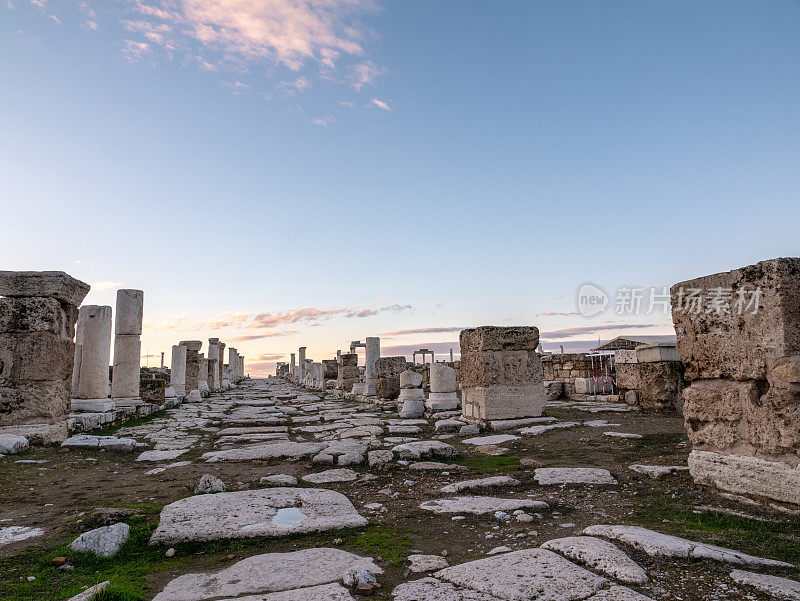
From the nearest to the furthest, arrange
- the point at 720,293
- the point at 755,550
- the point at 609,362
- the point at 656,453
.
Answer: the point at 755,550, the point at 720,293, the point at 656,453, the point at 609,362

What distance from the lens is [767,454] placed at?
3.67 metres

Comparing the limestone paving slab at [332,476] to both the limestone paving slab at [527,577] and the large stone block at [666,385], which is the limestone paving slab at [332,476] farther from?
the large stone block at [666,385]

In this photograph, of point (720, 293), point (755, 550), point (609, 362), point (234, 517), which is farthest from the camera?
point (609, 362)

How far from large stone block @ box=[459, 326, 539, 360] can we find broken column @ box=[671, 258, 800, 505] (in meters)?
4.60

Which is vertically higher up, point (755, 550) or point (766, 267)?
point (766, 267)

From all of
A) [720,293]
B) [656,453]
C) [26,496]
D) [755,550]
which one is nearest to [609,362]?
[656,453]

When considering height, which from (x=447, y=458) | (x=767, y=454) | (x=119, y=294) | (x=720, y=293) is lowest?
(x=447, y=458)

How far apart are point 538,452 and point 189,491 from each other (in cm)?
406

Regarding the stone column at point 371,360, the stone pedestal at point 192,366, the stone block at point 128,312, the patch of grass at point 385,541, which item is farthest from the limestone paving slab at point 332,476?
the stone pedestal at point 192,366

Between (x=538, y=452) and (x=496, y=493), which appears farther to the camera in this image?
(x=538, y=452)

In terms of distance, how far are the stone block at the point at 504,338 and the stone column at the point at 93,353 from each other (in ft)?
25.8

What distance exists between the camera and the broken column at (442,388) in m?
11.9

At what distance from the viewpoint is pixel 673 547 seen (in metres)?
2.63

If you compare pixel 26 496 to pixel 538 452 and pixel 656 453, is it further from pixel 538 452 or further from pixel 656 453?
pixel 656 453
